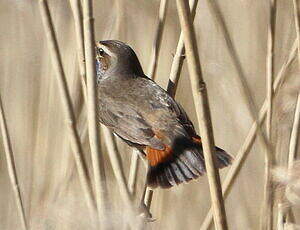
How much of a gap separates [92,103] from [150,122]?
1.87 ft

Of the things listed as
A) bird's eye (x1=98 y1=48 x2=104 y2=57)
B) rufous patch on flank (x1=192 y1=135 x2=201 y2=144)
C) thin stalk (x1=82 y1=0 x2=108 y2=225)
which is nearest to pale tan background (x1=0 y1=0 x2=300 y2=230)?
bird's eye (x1=98 y1=48 x2=104 y2=57)

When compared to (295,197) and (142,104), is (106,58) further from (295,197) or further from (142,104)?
(295,197)

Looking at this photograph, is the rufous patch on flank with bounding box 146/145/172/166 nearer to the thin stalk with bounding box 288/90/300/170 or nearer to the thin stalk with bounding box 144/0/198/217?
the thin stalk with bounding box 144/0/198/217

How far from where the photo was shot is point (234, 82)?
8.36ft

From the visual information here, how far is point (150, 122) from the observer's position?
210 centimetres

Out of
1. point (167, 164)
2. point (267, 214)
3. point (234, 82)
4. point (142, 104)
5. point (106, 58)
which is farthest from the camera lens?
point (234, 82)

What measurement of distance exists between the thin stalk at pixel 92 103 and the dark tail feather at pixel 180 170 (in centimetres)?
36

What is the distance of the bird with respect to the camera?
1965 mm

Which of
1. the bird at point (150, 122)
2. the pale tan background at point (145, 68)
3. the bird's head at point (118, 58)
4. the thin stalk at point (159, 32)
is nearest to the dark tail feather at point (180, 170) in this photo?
the bird at point (150, 122)

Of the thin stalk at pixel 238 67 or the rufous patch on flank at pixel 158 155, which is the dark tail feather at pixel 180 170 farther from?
the thin stalk at pixel 238 67

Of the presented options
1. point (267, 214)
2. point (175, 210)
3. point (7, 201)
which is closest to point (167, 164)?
point (267, 214)

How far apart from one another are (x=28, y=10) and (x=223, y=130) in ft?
3.33

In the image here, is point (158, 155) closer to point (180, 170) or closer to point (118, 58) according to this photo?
point (180, 170)

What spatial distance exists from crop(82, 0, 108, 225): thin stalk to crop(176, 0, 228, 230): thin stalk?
310 millimetres
